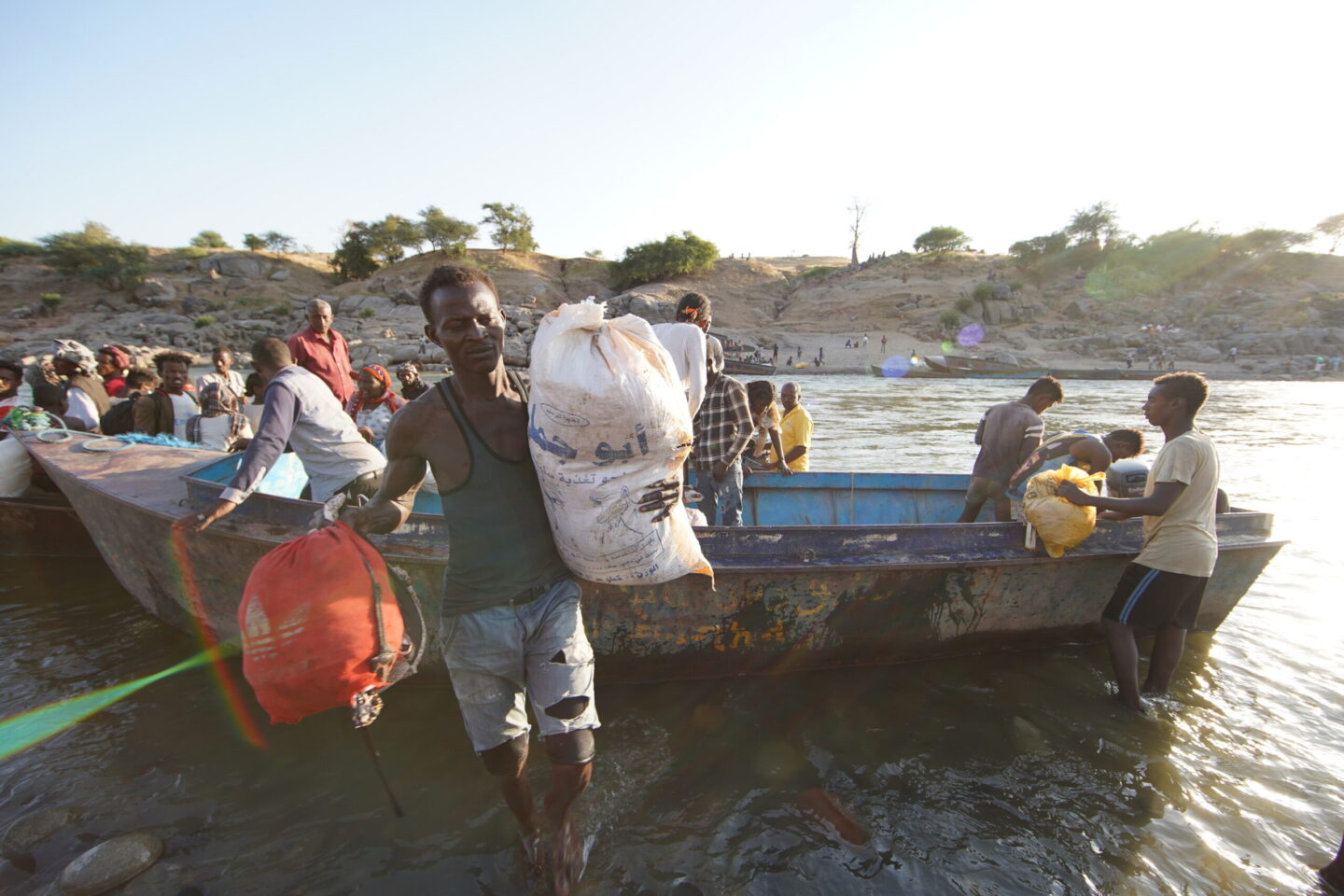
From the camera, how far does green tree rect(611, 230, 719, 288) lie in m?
52.6

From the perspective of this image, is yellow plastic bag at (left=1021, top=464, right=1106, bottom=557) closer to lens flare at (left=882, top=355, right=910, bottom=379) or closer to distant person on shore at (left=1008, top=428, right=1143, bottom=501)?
distant person on shore at (left=1008, top=428, right=1143, bottom=501)

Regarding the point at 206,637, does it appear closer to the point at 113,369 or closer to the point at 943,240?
the point at 113,369

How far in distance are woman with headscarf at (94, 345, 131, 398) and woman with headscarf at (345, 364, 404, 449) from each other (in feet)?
15.7

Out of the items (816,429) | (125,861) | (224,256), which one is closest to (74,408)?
(125,861)

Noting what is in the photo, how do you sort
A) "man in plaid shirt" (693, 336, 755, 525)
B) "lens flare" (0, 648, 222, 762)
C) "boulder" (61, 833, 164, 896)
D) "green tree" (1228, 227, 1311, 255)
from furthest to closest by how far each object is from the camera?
1. "green tree" (1228, 227, 1311, 255)
2. "man in plaid shirt" (693, 336, 755, 525)
3. "lens flare" (0, 648, 222, 762)
4. "boulder" (61, 833, 164, 896)

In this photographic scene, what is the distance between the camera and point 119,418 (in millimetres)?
6336

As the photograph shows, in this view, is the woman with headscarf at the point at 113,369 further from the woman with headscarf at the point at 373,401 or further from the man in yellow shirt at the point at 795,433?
the man in yellow shirt at the point at 795,433

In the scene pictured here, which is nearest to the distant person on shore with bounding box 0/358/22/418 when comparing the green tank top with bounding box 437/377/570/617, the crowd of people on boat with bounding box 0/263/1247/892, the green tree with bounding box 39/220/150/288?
the crowd of people on boat with bounding box 0/263/1247/892

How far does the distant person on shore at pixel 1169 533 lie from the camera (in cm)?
303

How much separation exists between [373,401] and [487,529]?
404cm

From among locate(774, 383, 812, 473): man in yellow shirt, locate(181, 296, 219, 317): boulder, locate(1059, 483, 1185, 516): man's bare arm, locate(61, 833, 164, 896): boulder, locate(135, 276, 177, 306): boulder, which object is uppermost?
locate(135, 276, 177, 306): boulder

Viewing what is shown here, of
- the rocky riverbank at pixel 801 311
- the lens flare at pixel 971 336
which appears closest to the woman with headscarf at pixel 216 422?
the rocky riverbank at pixel 801 311

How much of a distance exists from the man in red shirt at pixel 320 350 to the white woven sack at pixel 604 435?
3.56 m

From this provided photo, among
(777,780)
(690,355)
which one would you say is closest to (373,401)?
(690,355)
